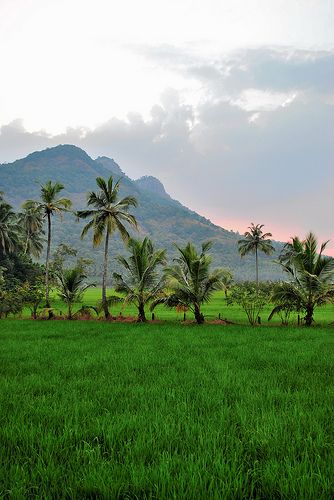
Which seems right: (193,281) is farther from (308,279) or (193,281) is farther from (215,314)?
(215,314)

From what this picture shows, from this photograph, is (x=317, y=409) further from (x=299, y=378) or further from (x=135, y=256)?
(x=135, y=256)

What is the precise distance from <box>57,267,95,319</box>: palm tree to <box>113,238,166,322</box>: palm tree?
11.4 feet

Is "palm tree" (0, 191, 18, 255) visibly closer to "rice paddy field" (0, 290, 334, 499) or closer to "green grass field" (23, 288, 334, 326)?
"green grass field" (23, 288, 334, 326)

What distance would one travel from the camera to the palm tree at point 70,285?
25.0 m

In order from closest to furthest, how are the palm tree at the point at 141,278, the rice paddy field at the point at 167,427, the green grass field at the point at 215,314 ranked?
the rice paddy field at the point at 167,427, the palm tree at the point at 141,278, the green grass field at the point at 215,314

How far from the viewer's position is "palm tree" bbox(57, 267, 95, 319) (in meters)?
25.0

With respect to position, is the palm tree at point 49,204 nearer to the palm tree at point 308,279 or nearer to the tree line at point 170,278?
the tree line at point 170,278

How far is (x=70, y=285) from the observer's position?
83.4 feet

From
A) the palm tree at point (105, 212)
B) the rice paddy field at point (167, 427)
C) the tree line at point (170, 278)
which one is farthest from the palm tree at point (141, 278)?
the rice paddy field at point (167, 427)

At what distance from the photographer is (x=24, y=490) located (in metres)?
3.18

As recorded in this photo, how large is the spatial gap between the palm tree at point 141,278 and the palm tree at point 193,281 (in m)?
1.33

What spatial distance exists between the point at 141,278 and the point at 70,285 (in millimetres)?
5727

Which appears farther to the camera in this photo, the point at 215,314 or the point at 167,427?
the point at 215,314

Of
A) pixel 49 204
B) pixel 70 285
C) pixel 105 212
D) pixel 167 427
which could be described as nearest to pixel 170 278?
pixel 105 212
